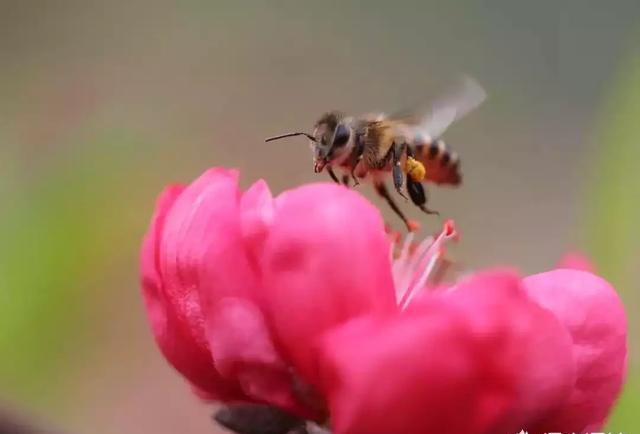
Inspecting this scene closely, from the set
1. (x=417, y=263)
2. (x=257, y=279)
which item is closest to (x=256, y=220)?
(x=257, y=279)

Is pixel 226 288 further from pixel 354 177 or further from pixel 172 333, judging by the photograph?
pixel 354 177

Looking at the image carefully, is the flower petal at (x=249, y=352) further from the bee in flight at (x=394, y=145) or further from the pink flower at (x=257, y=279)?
the bee in flight at (x=394, y=145)

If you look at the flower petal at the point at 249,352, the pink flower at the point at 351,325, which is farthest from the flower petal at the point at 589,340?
the flower petal at the point at 249,352

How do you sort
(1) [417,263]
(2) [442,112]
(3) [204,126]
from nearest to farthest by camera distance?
1. (1) [417,263]
2. (2) [442,112]
3. (3) [204,126]

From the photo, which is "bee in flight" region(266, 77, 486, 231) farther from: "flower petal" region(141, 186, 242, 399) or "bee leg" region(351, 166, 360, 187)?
"flower petal" region(141, 186, 242, 399)

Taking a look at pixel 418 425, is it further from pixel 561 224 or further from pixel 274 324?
pixel 561 224

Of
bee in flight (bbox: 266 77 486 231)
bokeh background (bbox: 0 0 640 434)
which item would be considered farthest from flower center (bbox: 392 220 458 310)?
bokeh background (bbox: 0 0 640 434)
